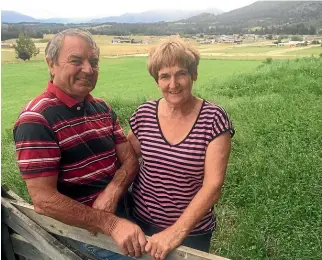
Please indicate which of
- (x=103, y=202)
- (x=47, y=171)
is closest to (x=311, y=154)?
(x=103, y=202)

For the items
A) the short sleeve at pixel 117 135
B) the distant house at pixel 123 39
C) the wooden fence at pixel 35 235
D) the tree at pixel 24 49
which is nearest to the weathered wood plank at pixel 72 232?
the wooden fence at pixel 35 235

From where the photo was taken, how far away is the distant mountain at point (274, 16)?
38.5 m

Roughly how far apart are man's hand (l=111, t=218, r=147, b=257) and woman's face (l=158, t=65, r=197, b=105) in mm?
631

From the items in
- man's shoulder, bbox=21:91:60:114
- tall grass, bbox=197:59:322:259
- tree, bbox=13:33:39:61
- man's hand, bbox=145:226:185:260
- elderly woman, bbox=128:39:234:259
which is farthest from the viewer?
tree, bbox=13:33:39:61

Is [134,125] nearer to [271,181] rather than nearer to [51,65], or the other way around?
[51,65]

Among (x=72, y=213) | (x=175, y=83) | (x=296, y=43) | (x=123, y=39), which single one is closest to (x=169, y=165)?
(x=175, y=83)

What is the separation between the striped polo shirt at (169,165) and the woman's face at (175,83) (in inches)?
4.5

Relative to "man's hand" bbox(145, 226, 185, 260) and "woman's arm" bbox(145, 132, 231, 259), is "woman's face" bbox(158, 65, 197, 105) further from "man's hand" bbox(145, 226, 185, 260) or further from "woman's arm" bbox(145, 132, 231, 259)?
"man's hand" bbox(145, 226, 185, 260)

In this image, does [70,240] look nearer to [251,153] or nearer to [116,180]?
[116,180]

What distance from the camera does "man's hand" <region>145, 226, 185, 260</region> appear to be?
168 cm

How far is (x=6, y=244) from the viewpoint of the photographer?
2197 millimetres

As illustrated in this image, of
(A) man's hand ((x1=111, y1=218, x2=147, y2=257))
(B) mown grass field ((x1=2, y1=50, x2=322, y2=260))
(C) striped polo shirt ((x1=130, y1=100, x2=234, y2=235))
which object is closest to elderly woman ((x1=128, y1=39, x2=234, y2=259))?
(C) striped polo shirt ((x1=130, y1=100, x2=234, y2=235))

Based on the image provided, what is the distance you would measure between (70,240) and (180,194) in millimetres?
587

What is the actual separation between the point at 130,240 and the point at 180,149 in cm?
48
